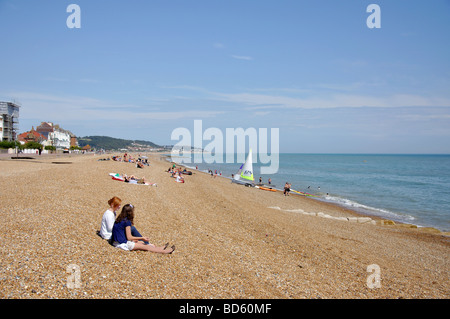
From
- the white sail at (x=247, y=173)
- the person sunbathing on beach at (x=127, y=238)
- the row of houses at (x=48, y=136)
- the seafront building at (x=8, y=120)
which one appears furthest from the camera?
the row of houses at (x=48, y=136)

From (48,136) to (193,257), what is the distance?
104281mm

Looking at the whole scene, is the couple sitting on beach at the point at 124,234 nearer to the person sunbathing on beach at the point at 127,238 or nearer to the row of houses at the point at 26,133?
the person sunbathing on beach at the point at 127,238

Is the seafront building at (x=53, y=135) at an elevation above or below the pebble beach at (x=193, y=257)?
above

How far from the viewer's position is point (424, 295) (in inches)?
291

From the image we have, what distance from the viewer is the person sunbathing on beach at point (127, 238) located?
735 centimetres

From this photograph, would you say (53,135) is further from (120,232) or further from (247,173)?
(120,232)

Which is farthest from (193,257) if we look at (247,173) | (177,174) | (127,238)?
(247,173)

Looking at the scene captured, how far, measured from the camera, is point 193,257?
304 inches

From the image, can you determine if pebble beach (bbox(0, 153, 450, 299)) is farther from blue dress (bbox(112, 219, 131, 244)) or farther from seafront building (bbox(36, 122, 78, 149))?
seafront building (bbox(36, 122, 78, 149))

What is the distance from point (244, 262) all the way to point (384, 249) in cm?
692

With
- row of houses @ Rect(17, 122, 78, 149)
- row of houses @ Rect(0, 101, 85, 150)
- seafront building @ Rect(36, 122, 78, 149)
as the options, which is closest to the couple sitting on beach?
row of houses @ Rect(0, 101, 85, 150)

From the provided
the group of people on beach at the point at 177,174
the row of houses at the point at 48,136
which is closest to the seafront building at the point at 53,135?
the row of houses at the point at 48,136
